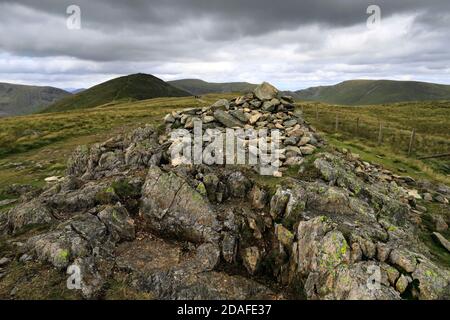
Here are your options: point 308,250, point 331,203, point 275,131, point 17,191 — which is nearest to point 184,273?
point 308,250

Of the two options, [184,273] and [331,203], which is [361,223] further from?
[184,273]

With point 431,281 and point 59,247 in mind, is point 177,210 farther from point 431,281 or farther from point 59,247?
point 431,281

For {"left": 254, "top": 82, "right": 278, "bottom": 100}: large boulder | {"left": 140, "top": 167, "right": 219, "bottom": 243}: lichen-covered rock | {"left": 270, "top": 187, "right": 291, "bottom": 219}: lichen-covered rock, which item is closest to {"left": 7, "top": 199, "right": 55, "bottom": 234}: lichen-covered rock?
{"left": 140, "top": 167, "right": 219, "bottom": 243}: lichen-covered rock

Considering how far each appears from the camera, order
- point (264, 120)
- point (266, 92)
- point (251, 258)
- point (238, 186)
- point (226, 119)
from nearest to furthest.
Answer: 1. point (251, 258)
2. point (238, 186)
3. point (226, 119)
4. point (264, 120)
5. point (266, 92)

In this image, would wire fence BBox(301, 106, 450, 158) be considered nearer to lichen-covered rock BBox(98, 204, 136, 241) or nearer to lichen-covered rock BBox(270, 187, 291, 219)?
lichen-covered rock BBox(270, 187, 291, 219)

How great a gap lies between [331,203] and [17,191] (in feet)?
85.1

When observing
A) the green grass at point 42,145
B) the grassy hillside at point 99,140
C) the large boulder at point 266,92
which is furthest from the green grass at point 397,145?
the green grass at point 42,145

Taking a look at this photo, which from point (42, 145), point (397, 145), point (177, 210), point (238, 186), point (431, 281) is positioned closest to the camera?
point (431, 281)

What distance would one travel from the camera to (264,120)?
23.5m

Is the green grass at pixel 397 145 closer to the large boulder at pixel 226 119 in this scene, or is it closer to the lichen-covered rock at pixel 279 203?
the large boulder at pixel 226 119

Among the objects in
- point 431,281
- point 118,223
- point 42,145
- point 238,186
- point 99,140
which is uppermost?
point 238,186

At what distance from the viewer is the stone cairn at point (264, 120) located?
65.3 ft

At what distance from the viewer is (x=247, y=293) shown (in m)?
12.3

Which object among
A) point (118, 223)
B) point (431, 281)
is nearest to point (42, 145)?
point (118, 223)
